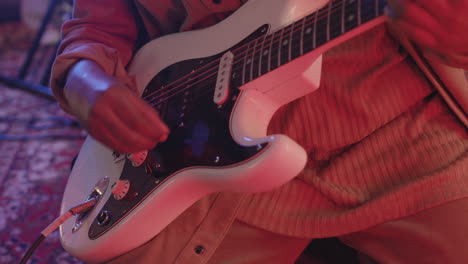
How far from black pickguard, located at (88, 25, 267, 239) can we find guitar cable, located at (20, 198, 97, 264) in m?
0.04

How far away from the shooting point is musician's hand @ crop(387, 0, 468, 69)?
409 mm

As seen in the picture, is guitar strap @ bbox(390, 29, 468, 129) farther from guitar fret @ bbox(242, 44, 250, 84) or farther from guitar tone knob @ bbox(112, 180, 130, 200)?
guitar tone knob @ bbox(112, 180, 130, 200)

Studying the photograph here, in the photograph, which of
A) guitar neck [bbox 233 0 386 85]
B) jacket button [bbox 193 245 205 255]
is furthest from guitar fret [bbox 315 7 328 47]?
jacket button [bbox 193 245 205 255]

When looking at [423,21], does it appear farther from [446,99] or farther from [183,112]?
[183,112]

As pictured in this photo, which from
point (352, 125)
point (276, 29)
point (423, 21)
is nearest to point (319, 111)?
point (352, 125)

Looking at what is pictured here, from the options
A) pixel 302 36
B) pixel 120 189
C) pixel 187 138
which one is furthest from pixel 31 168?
pixel 302 36

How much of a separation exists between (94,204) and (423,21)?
2.03 ft

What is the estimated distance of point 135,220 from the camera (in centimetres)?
65

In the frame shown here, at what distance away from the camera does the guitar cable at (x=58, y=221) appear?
0.71 m

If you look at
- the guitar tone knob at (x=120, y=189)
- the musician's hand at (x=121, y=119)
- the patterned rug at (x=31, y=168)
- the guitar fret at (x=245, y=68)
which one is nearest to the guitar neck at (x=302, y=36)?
the guitar fret at (x=245, y=68)

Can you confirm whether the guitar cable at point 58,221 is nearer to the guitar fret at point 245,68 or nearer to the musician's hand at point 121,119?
the musician's hand at point 121,119

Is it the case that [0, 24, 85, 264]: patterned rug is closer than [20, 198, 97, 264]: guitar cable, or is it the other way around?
[20, 198, 97, 264]: guitar cable

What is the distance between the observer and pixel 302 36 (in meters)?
0.52

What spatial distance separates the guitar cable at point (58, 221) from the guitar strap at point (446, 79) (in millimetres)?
610
